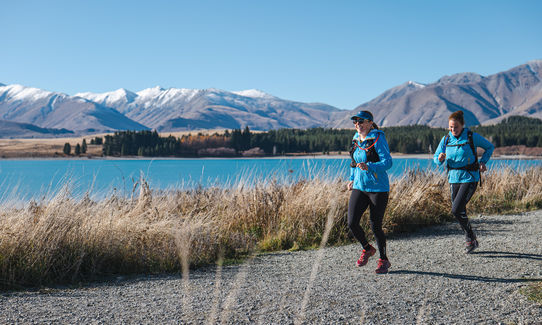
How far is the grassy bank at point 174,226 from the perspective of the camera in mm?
5688

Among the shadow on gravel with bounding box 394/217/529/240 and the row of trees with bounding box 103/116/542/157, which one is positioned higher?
the row of trees with bounding box 103/116/542/157

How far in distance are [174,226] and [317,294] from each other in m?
2.90

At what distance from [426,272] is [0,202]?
6.32 metres

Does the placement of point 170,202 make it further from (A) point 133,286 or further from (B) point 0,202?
(A) point 133,286

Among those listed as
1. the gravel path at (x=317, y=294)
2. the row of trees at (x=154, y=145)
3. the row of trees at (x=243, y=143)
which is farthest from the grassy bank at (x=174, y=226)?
the row of trees at (x=154, y=145)

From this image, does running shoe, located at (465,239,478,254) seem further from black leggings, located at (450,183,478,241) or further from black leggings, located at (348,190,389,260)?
black leggings, located at (348,190,389,260)

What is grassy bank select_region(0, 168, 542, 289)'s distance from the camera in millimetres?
5688

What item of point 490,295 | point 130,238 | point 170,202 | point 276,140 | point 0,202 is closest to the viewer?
point 490,295

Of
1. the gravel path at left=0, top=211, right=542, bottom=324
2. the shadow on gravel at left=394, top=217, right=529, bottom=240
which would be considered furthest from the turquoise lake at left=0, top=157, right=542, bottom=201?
the gravel path at left=0, top=211, right=542, bottom=324

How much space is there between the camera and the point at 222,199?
995 centimetres

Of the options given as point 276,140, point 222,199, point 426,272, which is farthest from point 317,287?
point 276,140

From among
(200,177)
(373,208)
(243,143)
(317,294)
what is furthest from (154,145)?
(317,294)

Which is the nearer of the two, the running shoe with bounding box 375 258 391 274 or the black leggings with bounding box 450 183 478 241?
→ the running shoe with bounding box 375 258 391 274

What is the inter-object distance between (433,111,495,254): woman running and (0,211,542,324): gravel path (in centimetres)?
81
